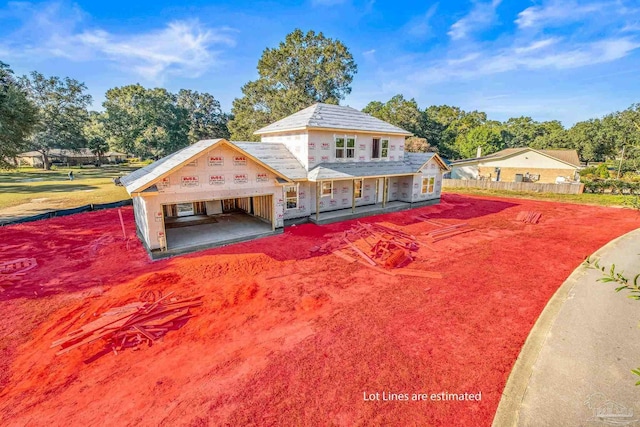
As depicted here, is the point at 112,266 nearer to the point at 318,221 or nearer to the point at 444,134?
the point at 318,221

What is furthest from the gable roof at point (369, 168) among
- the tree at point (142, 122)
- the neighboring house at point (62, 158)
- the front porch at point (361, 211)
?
the neighboring house at point (62, 158)

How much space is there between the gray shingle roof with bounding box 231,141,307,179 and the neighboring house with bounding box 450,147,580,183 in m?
30.0

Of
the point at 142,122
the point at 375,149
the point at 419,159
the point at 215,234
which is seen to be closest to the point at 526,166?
the point at 419,159

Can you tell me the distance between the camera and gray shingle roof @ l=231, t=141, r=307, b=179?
16703 millimetres

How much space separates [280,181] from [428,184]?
13926 mm

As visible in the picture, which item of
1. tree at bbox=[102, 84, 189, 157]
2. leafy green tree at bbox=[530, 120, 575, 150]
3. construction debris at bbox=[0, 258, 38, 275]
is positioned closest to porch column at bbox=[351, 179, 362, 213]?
construction debris at bbox=[0, 258, 38, 275]

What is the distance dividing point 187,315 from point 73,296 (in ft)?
13.8

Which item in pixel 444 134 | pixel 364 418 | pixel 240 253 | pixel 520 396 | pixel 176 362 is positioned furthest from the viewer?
pixel 444 134

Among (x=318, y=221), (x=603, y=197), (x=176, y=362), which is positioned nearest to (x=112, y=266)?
(x=176, y=362)

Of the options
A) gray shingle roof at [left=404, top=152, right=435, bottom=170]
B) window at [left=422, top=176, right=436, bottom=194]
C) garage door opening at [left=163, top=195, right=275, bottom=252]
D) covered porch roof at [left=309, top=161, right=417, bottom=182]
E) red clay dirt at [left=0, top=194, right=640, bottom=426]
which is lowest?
red clay dirt at [left=0, top=194, right=640, bottom=426]

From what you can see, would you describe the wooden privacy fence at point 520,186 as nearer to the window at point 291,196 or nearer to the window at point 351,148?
the window at point 351,148

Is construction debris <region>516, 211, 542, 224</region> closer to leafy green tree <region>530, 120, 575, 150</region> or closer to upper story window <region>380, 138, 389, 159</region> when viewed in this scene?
upper story window <region>380, 138, 389, 159</region>

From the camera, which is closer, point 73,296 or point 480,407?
point 480,407

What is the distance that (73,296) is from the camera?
926cm
